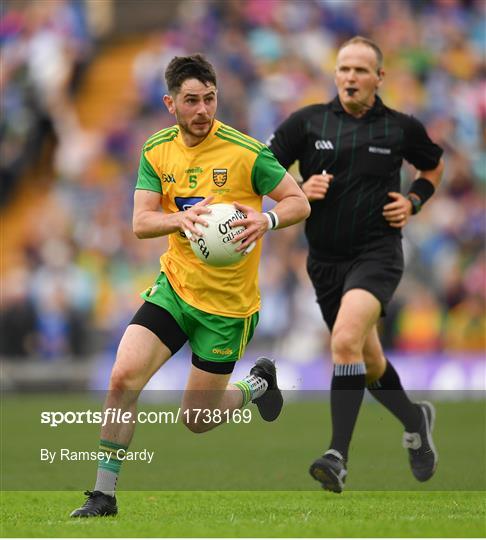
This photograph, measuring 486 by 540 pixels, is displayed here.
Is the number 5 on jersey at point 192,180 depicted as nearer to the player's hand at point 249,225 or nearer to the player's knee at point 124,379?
the player's hand at point 249,225

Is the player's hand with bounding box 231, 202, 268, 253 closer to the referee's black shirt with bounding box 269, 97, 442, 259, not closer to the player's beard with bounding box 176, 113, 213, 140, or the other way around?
the player's beard with bounding box 176, 113, 213, 140

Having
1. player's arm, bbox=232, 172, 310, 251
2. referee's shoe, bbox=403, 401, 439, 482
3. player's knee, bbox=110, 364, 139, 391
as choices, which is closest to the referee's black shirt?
referee's shoe, bbox=403, 401, 439, 482

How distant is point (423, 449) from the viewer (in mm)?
8828

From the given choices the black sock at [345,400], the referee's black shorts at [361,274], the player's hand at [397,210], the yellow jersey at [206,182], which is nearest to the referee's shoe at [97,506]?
the yellow jersey at [206,182]

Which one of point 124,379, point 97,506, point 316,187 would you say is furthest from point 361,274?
point 97,506

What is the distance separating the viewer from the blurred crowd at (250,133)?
1733 centimetres

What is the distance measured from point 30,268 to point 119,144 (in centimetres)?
318

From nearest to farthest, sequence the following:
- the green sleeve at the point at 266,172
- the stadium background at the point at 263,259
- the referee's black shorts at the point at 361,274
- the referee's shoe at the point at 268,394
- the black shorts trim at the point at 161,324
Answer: the black shorts trim at the point at 161,324
the green sleeve at the point at 266,172
the referee's shoe at the point at 268,394
the referee's black shorts at the point at 361,274
the stadium background at the point at 263,259

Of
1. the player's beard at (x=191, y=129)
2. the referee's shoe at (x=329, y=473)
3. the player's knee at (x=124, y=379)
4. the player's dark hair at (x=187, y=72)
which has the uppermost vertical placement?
the player's dark hair at (x=187, y=72)

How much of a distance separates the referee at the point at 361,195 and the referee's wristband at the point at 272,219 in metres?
1.56

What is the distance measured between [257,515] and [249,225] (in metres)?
1.59

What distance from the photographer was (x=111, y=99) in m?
24.0

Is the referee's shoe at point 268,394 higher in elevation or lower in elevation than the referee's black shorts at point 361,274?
lower

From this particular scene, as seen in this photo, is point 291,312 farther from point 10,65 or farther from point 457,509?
point 457,509
